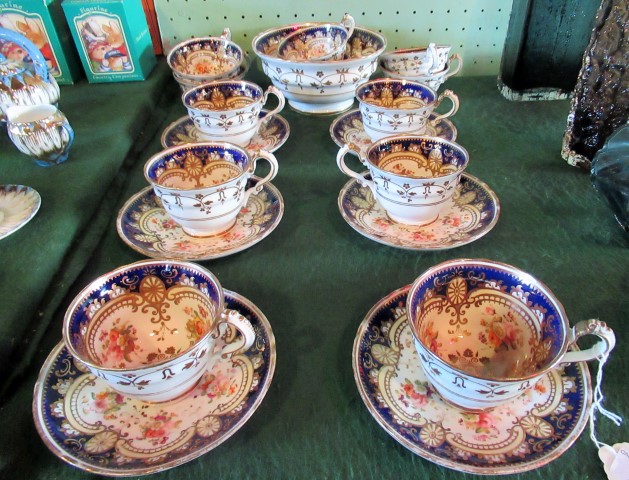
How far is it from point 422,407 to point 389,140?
1.33ft

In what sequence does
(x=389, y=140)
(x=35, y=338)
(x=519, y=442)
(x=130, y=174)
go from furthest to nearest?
(x=130, y=174)
(x=389, y=140)
(x=35, y=338)
(x=519, y=442)

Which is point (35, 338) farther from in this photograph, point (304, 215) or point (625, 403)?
point (625, 403)

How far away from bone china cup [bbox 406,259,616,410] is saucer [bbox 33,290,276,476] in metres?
0.17

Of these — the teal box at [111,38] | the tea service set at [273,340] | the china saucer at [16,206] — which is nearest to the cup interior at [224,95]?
the tea service set at [273,340]

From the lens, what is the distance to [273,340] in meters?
0.53

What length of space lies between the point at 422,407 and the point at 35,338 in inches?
16.9

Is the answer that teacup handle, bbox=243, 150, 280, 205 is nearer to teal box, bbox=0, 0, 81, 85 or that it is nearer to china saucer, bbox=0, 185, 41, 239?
china saucer, bbox=0, 185, 41, 239

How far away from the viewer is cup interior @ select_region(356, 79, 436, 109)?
0.90 meters

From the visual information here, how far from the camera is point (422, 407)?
477mm

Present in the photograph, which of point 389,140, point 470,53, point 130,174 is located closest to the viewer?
point 389,140

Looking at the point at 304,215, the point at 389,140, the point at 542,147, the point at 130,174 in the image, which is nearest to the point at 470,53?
the point at 542,147

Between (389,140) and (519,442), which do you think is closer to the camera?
(519,442)

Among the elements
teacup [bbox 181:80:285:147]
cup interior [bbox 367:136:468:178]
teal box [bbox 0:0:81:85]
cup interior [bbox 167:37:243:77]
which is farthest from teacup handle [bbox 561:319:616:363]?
teal box [bbox 0:0:81:85]

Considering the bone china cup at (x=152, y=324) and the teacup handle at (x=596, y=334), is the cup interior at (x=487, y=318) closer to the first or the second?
the teacup handle at (x=596, y=334)
